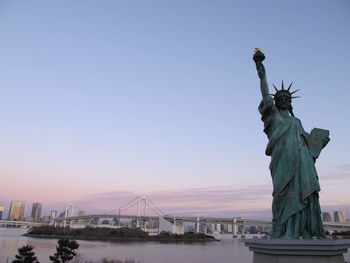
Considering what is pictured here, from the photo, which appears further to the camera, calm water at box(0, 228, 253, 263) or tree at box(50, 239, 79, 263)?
calm water at box(0, 228, 253, 263)

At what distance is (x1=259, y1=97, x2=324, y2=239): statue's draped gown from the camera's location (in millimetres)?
5812

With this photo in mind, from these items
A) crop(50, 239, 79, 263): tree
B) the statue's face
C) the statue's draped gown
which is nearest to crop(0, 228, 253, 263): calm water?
crop(50, 239, 79, 263): tree

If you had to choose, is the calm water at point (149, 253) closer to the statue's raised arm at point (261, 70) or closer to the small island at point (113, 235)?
the small island at point (113, 235)

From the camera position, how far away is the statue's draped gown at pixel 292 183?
581cm

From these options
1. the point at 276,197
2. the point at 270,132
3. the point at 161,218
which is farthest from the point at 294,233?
the point at 161,218

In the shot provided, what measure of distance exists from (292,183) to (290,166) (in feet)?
1.08

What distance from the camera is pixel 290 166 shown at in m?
6.05

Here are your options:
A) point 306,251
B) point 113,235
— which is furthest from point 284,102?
point 113,235

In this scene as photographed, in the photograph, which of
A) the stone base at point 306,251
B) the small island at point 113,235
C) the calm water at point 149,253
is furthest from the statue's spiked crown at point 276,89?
the small island at point 113,235

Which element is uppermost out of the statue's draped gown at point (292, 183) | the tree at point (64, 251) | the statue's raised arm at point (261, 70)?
the statue's raised arm at point (261, 70)

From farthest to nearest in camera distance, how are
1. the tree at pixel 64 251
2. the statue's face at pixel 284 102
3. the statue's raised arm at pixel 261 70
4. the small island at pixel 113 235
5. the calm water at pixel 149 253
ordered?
the small island at pixel 113 235
the calm water at pixel 149 253
the tree at pixel 64 251
the statue's face at pixel 284 102
the statue's raised arm at pixel 261 70

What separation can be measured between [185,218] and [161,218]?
5139 millimetres

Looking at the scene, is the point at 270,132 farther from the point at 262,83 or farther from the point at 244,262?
the point at 244,262

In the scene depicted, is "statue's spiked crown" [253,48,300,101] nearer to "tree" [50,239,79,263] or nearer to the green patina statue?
the green patina statue
